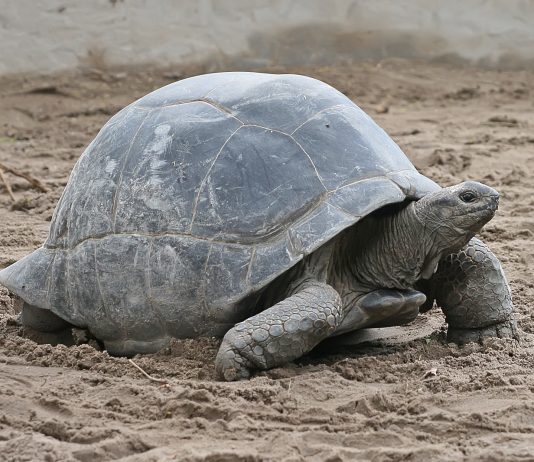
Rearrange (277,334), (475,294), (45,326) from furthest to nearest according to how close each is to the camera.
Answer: (45,326), (475,294), (277,334)

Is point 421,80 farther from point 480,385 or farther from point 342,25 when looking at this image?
point 480,385

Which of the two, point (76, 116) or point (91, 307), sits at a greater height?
point (91, 307)

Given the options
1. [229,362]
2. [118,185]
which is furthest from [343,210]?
[118,185]

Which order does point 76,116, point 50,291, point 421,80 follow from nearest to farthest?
1. point 50,291
2. point 76,116
3. point 421,80

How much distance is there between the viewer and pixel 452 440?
11.8ft

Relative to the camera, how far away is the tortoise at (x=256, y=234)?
424 cm

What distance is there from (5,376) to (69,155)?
16.0ft

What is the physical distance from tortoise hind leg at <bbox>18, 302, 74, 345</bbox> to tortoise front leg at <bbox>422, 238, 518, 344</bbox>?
5.64ft

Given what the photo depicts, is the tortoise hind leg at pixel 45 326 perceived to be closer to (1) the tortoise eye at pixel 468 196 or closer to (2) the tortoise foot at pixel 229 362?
(2) the tortoise foot at pixel 229 362

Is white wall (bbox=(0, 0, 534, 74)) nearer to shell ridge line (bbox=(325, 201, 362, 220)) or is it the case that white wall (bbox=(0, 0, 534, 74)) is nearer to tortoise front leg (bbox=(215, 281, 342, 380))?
shell ridge line (bbox=(325, 201, 362, 220))

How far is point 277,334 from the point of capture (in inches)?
163

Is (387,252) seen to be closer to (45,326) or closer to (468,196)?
(468,196)

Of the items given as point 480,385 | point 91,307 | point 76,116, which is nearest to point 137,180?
point 91,307

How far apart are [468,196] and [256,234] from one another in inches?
34.6
